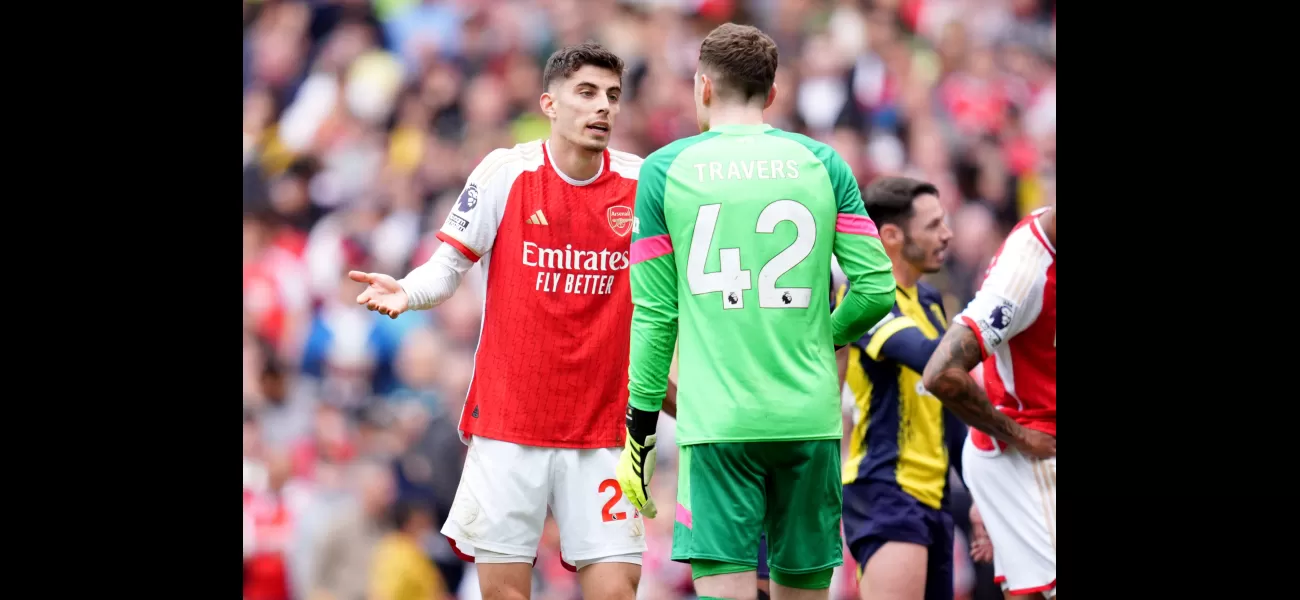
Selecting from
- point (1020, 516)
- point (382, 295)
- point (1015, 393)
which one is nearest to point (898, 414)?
point (1015, 393)

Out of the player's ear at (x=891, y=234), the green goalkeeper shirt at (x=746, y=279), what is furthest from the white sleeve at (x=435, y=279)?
the player's ear at (x=891, y=234)

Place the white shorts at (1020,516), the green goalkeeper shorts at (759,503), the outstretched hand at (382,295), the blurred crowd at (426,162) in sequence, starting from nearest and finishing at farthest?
the green goalkeeper shorts at (759,503) < the outstretched hand at (382,295) < the white shorts at (1020,516) < the blurred crowd at (426,162)

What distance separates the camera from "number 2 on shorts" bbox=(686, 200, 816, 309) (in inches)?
155

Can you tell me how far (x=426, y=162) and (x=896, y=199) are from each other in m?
4.36

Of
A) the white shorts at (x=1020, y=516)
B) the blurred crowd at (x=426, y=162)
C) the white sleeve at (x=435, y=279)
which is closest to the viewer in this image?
the white sleeve at (x=435, y=279)

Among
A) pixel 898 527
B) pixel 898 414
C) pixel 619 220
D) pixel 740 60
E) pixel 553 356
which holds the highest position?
pixel 740 60

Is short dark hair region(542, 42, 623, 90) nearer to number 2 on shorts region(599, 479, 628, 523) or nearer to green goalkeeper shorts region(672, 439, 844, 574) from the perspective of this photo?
number 2 on shorts region(599, 479, 628, 523)

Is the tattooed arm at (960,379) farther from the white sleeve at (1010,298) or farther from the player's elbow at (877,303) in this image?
the player's elbow at (877,303)

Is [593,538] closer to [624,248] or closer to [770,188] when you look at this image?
[624,248]

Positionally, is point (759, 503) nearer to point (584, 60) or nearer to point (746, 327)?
point (746, 327)

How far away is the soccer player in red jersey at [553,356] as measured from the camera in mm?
5008

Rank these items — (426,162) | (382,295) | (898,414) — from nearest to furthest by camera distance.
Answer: (382,295) < (898,414) < (426,162)

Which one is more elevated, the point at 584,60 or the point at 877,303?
the point at 584,60

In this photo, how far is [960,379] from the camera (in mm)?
4984
